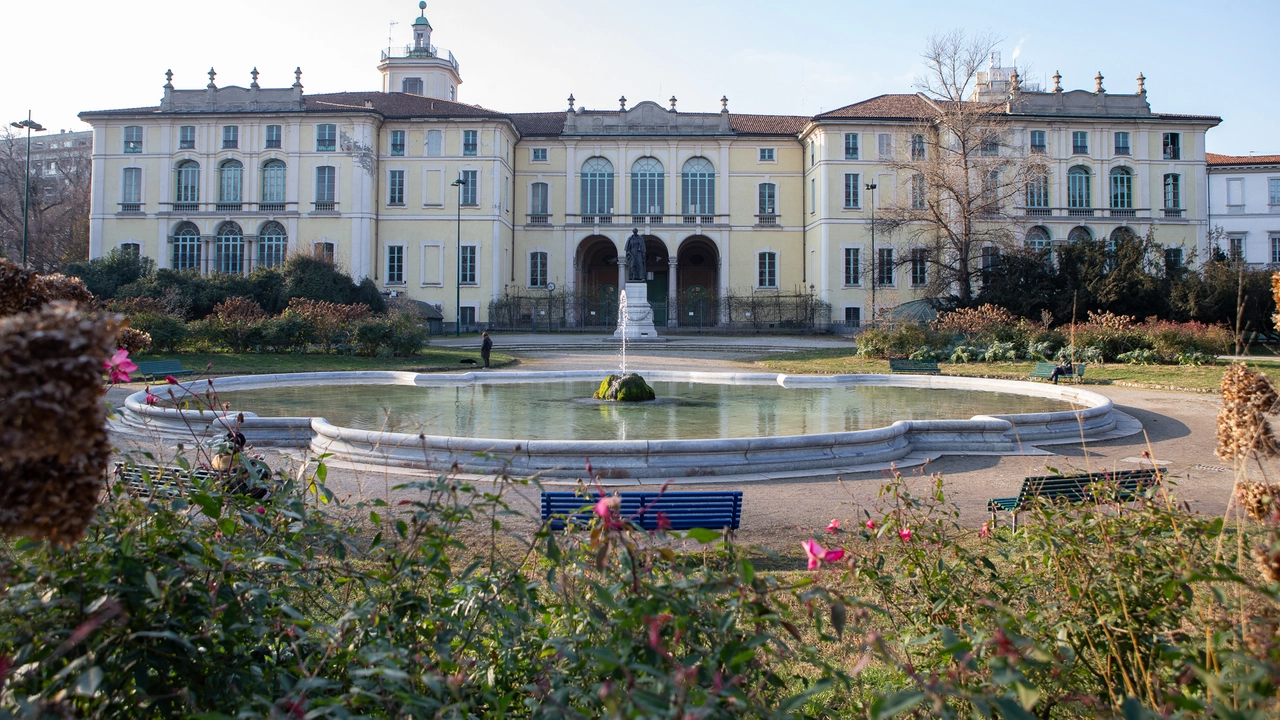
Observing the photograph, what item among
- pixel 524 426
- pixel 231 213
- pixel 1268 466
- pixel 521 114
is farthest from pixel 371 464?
pixel 521 114

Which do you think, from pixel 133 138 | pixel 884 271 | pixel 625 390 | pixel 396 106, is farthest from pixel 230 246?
pixel 625 390

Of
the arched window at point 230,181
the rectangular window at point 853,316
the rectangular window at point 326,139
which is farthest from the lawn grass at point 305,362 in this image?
the rectangular window at point 853,316

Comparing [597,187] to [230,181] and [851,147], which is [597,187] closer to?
[851,147]

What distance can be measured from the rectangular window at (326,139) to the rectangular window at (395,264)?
603 cm

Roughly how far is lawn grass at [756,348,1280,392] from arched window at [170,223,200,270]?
34473 millimetres

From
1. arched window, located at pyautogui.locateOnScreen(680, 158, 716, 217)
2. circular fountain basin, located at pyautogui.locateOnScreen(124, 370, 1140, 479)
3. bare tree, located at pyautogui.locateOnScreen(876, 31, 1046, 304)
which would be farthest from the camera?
arched window, located at pyautogui.locateOnScreen(680, 158, 716, 217)

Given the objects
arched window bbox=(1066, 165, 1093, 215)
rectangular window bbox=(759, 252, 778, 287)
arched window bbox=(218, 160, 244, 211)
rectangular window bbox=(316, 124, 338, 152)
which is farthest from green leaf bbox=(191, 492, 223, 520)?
arched window bbox=(1066, 165, 1093, 215)

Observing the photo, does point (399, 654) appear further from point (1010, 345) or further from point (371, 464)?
point (1010, 345)

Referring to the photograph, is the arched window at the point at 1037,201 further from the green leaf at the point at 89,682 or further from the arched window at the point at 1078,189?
the green leaf at the point at 89,682

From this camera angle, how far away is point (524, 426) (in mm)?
10414

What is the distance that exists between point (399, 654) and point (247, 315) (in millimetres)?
26675

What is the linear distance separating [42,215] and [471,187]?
28364mm

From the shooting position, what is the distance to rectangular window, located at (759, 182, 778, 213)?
1868 inches

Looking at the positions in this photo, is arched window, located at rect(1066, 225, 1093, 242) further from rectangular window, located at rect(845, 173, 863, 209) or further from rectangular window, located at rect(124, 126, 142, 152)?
rectangular window, located at rect(124, 126, 142, 152)
